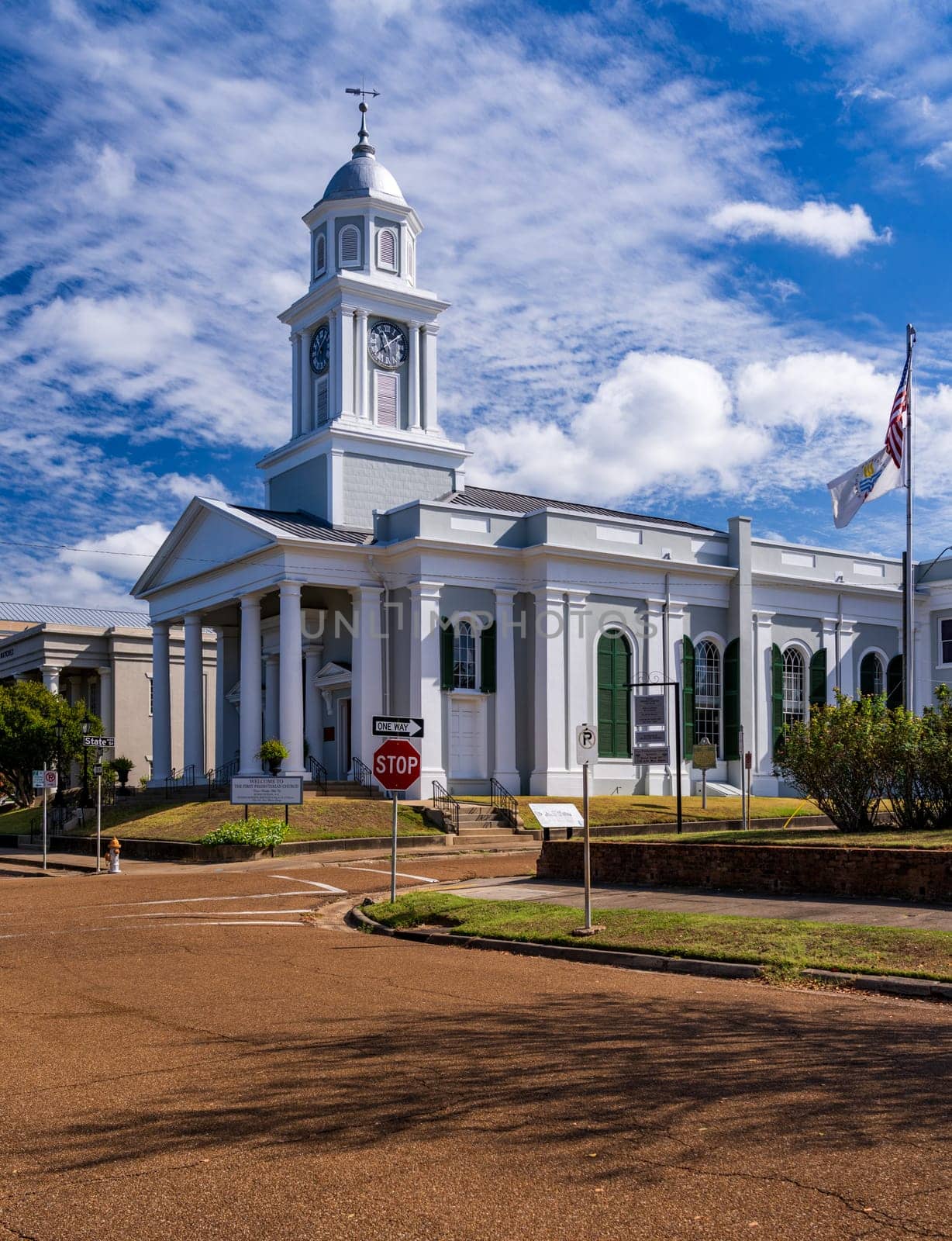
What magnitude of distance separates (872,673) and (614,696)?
13686mm

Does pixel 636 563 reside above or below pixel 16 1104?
above

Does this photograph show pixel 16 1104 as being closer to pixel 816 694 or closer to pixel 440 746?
pixel 440 746

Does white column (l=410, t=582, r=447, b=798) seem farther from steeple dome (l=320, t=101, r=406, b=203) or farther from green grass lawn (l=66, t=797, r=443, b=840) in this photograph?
steeple dome (l=320, t=101, r=406, b=203)

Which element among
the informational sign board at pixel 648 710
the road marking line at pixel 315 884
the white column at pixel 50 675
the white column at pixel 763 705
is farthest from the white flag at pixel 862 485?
the white column at pixel 50 675

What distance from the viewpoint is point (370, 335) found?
45219mm

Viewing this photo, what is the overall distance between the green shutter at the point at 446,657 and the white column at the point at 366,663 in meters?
2.07

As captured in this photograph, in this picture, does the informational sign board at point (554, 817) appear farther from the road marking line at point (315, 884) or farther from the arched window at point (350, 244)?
the arched window at point (350, 244)

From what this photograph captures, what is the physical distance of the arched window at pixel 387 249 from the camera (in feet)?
151

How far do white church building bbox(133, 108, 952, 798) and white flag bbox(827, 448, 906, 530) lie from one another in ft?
29.7

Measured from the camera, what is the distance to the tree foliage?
1913 inches

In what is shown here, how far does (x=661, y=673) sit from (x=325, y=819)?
14029mm

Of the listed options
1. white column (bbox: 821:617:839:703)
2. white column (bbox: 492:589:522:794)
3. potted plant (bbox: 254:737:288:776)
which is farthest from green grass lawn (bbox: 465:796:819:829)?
white column (bbox: 821:617:839:703)

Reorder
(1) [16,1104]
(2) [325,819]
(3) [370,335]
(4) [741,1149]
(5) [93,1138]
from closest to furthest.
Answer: (4) [741,1149] → (5) [93,1138] → (1) [16,1104] → (2) [325,819] → (3) [370,335]

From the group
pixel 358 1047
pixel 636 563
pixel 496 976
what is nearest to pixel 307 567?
pixel 636 563
